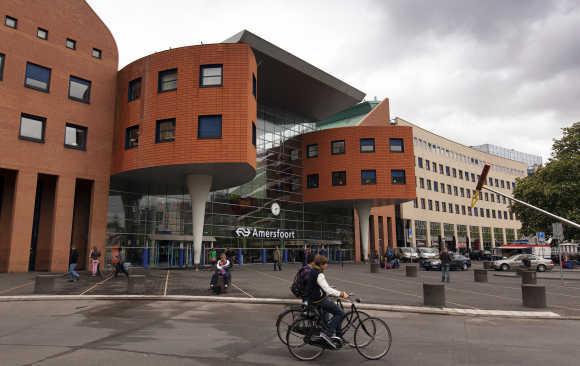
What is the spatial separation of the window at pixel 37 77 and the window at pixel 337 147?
25.6m

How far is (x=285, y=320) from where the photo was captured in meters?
7.34

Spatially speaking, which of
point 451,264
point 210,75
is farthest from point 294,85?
point 451,264

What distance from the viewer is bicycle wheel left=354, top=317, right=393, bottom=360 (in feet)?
22.6

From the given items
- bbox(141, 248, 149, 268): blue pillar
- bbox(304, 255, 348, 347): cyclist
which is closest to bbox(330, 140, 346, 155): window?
bbox(141, 248, 149, 268): blue pillar

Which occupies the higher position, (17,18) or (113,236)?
(17,18)

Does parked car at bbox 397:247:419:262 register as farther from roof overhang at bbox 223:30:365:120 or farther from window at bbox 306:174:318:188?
roof overhang at bbox 223:30:365:120

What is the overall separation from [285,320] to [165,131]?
22.7 metres

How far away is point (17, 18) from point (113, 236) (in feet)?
50.5

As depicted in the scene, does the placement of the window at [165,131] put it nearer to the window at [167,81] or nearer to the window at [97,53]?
the window at [167,81]

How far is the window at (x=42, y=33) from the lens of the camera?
87.1ft

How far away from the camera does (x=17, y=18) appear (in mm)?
25594

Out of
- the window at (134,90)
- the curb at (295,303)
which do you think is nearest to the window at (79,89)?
the window at (134,90)

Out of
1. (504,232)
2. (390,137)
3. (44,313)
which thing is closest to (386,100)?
(390,137)

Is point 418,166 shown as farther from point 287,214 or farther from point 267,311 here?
point 267,311
